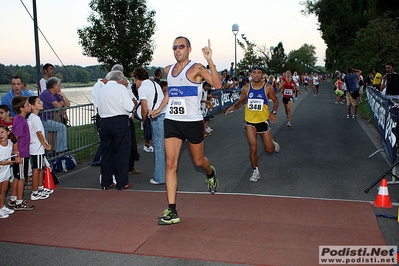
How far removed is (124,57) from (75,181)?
17.1 metres

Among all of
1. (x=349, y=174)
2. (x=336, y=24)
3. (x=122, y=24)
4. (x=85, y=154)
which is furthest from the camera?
(x=336, y=24)

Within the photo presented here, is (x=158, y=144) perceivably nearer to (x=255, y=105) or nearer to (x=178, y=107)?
(x=255, y=105)

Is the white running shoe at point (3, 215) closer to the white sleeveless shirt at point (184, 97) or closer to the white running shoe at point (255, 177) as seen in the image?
the white sleeveless shirt at point (184, 97)

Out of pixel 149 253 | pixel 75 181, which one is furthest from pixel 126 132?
pixel 149 253

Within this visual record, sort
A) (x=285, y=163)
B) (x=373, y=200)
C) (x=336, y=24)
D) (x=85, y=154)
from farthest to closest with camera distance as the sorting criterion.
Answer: (x=336, y=24)
(x=85, y=154)
(x=285, y=163)
(x=373, y=200)

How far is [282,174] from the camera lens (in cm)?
868

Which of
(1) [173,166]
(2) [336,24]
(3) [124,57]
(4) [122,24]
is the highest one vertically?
(2) [336,24]

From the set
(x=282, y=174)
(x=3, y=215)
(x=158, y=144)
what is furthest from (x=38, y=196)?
(x=282, y=174)

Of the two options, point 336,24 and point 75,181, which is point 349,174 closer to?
point 75,181

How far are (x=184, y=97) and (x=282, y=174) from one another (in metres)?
3.54

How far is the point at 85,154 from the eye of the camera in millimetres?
11586

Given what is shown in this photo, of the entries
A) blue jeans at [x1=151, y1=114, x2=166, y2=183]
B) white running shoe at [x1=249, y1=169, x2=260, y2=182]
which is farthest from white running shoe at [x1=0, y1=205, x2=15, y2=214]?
white running shoe at [x1=249, y1=169, x2=260, y2=182]

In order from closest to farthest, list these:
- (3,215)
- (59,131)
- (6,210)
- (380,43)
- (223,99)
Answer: (3,215)
(6,210)
(59,131)
(223,99)
(380,43)

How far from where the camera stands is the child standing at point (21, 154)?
661 cm
